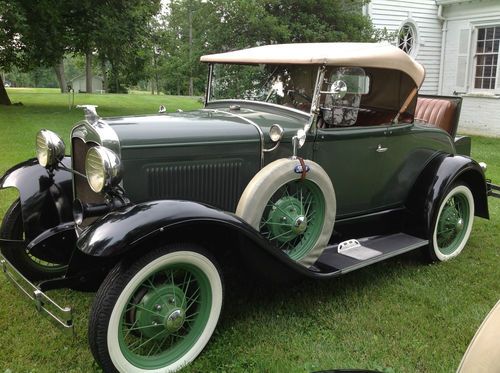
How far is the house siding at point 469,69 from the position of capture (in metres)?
12.8

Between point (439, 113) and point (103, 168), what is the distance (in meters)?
3.79

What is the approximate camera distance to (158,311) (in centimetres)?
274

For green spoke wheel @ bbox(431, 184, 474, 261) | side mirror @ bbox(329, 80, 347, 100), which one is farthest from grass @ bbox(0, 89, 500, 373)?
side mirror @ bbox(329, 80, 347, 100)

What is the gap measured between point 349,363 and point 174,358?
1011 millimetres

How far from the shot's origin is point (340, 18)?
12148mm

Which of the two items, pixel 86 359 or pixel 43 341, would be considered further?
pixel 43 341

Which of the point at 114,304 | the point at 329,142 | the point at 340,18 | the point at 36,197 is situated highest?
the point at 340,18

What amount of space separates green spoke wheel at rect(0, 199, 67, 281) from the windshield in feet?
6.04

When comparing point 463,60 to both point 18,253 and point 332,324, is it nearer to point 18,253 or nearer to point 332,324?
point 332,324

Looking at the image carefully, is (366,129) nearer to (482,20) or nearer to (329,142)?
(329,142)

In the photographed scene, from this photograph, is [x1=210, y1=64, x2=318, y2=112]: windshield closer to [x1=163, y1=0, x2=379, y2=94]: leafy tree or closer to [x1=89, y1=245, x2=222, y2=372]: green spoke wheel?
[x1=89, y1=245, x2=222, y2=372]: green spoke wheel

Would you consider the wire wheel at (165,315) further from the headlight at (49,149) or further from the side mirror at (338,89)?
the side mirror at (338,89)

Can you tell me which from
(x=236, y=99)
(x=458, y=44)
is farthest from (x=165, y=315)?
(x=458, y=44)

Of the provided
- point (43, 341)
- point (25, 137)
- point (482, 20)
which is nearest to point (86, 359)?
point (43, 341)
